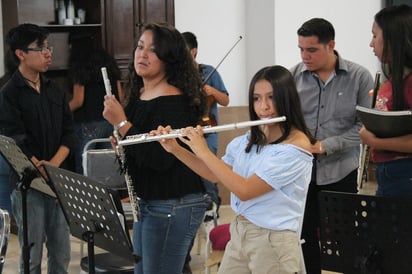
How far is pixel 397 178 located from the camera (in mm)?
2672

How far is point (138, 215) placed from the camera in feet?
8.68

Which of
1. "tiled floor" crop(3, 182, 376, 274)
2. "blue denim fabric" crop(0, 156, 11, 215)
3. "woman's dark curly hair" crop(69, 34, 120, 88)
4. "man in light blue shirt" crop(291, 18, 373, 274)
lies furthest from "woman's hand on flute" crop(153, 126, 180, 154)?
"woman's dark curly hair" crop(69, 34, 120, 88)

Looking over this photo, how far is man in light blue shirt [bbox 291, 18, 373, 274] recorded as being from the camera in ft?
10.8

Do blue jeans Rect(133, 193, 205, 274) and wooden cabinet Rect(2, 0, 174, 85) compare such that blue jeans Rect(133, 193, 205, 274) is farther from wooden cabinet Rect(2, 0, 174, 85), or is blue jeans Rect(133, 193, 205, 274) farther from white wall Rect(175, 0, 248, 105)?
white wall Rect(175, 0, 248, 105)

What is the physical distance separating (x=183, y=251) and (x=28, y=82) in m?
1.37

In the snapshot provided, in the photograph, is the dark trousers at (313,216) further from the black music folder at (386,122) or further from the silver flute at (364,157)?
the black music folder at (386,122)

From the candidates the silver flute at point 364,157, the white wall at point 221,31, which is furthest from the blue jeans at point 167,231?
the white wall at point 221,31

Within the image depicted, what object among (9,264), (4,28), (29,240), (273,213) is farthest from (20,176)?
(4,28)

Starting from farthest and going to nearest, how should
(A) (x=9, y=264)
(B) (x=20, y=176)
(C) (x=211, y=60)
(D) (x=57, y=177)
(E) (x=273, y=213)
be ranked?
(C) (x=211, y=60)
(A) (x=9, y=264)
(B) (x=20, y=176)
(D) (x=57, y=177)
(E) (x=273, y=213)

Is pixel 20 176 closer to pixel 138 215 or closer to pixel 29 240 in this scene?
pixel 29 240

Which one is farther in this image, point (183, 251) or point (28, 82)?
point (28, 82)

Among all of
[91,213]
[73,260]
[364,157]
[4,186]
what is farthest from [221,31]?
[91,213]

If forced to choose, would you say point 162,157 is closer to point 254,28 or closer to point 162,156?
point 162,156

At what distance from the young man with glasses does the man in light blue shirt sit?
4.00 feet
